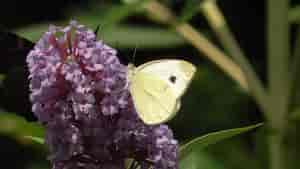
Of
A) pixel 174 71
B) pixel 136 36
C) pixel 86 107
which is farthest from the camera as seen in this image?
pixel 136 36

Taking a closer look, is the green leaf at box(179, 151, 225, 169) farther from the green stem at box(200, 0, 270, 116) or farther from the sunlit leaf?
the sunlit leaf

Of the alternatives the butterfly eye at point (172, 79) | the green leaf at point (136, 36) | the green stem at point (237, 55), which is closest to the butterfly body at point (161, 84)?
the butterfly eye at point (172, 79)

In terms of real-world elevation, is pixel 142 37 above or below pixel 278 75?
above

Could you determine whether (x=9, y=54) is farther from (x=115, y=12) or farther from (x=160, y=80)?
(x=115, y=12)

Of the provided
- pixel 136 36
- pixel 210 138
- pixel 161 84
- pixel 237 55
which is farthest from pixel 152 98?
pixel 136 36

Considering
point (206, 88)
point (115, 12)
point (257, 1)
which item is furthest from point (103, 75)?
point (257, 1)

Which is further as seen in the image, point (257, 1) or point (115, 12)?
point (257, 1)

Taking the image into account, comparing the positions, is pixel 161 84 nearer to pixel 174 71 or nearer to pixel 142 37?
pixel 174 71
